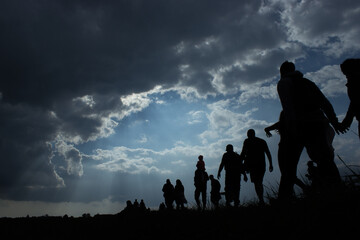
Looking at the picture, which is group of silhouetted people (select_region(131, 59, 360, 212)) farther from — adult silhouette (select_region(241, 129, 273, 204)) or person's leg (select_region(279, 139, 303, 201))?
adult silhouette (select_region(241, 129, 273, 204))

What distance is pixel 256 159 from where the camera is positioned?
652 cm

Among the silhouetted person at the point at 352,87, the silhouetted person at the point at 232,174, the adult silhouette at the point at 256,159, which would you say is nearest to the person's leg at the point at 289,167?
the silhouetted person at the point at 352,87

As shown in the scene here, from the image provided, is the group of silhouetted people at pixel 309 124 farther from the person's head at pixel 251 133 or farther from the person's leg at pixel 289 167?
the person's head at pixel 251 133

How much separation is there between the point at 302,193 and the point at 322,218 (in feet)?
3.30

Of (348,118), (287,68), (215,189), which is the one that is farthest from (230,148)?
(348,118)

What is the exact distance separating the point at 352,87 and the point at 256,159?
354 cm

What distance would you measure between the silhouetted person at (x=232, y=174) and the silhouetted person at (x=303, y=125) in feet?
12.7

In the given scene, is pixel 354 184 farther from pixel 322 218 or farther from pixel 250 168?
pixel 250 168

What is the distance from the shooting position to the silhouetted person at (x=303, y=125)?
3.32m

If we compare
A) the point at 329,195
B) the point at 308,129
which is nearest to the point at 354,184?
the point at 329,195

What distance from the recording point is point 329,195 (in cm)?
255

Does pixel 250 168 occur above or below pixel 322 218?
above

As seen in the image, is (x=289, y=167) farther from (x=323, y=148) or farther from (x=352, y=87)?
(x=352, y=87)

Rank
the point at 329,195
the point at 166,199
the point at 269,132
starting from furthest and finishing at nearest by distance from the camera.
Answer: the point at 166,199, the point at 269,132, the point at 329,195
